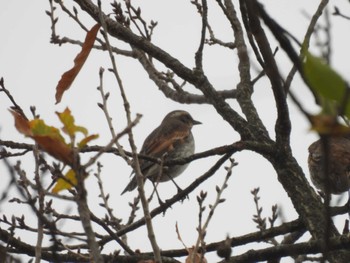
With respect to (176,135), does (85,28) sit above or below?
below

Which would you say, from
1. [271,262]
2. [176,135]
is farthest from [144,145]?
[271,262]

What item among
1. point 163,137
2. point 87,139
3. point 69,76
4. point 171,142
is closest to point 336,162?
point 171,142

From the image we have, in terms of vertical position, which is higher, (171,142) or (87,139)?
(171,142)

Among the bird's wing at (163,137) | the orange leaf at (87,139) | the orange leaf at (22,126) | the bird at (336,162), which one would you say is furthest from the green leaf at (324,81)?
the bird's wing at (163,137)

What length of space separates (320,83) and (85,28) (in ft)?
15.5

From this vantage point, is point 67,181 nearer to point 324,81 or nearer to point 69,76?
point 69,76

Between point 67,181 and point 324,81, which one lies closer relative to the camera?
point 324,81

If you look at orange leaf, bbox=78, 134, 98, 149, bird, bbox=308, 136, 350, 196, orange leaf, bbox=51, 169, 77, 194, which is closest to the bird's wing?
bird, bbox=308, 136, 350, 196

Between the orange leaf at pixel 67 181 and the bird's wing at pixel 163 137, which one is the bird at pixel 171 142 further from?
the orange leaf at pixel 67 181

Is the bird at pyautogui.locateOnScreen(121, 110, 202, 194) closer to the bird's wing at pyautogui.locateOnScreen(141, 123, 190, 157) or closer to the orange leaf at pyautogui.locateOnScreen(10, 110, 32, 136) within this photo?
the bird's wing at pyautogui.locateOnScreen(141, 123, 190, 157)

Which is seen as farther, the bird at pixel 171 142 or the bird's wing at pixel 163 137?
the bird's wing at pixel 163 137

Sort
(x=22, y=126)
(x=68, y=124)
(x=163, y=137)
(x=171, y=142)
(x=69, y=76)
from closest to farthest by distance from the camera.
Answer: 1. (x=68, y=124)
2. (x=22, y=126)
3. (x=69, y=76)
4. (x=171, y=142)
5. (x=163, y=137)

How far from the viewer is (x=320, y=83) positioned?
3.75 ft

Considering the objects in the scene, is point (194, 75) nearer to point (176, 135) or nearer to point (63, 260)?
point (63, 260)
